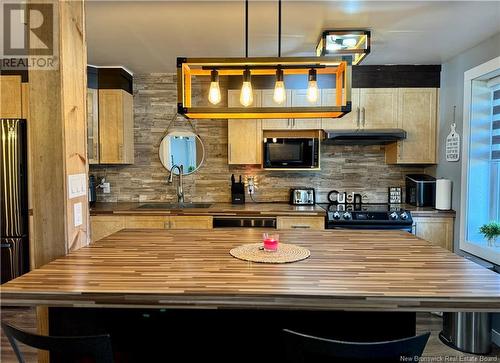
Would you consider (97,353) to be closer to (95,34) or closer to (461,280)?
(461,280)

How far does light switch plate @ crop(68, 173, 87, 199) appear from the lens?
1.75m

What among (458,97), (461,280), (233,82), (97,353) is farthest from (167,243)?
(458,97)

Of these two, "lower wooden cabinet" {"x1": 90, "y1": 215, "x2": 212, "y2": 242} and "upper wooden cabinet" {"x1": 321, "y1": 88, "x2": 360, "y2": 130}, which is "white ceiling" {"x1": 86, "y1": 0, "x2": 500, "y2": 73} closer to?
"upper wooden cabinet" {"x1": 321, "y1": 88, "x2": 360, "y2": 130}

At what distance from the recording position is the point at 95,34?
2725 mm

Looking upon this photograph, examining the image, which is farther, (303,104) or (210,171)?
(210,171)

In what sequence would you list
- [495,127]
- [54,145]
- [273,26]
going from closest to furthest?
[54,145] < [273,26] < [495,127]

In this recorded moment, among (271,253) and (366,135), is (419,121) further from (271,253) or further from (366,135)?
(271,253)

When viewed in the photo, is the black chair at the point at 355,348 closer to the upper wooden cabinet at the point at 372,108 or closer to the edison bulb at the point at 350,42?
the edison bulb at the point at 350,42

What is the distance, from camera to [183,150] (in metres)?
3.97

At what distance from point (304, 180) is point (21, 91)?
3.02 meters

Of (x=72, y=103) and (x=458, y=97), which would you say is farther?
(x=458, y=97)

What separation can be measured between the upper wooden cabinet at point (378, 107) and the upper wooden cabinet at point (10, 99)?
338 centimetres

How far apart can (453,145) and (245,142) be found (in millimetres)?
2095

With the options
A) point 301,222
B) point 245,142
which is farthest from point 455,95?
point 245,142
